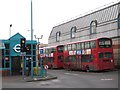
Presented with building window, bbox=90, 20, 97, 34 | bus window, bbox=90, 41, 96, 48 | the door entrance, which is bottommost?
the door entrance

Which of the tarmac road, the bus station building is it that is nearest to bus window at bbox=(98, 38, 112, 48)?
the bus station building

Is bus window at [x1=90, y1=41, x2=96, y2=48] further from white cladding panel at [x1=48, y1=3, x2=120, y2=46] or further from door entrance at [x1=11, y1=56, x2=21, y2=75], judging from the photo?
door entrance at [x1=11, y1=56, x2=21, y2=75]

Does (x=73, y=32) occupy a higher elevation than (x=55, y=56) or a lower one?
higher

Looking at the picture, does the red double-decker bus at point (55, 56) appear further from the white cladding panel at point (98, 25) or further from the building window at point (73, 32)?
the building window at point (73, 32)

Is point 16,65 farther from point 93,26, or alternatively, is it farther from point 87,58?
point 93,26

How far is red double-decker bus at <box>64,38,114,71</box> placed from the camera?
3478 cm

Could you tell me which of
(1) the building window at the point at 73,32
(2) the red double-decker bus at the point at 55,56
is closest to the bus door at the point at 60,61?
(2) the red double-decker bus at the point at 55,56

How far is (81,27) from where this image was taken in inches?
2141

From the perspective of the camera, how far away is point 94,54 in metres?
35.0

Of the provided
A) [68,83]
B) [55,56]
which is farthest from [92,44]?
[68,83]

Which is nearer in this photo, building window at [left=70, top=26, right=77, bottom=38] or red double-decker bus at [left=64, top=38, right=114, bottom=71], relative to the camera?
red double-decker bus at [left=64, top=38, right=114, bottom=71]

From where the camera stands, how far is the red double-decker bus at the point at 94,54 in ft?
114

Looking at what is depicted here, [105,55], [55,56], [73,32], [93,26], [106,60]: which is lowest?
[106,60]

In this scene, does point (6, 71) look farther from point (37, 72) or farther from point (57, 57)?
point (57, 57)
